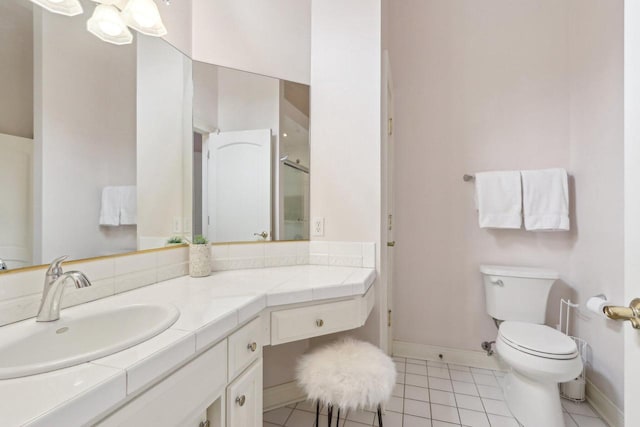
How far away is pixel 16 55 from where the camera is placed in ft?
2.86

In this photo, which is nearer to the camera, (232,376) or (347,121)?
(232,376)

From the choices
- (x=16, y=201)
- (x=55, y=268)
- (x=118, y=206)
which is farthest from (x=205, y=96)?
(x=55, y=268)

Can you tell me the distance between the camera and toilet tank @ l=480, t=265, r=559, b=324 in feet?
6.09

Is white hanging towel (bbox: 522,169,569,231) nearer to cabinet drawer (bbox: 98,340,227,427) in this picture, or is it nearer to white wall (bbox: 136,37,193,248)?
cabinet drawer (bbox: 98,340,227,427)

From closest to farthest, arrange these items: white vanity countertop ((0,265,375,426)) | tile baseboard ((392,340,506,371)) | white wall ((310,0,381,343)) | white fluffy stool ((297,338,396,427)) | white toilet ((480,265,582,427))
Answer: white vanity countertop ((0,265,375,426)), white fluffy stool ((297,338,396,427)), white toilet ((480,265,582,427)), white wall ((310,0,381,343)), tile baseboard ((392,340,506,371))

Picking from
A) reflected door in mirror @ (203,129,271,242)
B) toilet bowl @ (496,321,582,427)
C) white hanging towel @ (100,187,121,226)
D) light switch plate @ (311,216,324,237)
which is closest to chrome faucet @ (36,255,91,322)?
white hanging towel @ (100,187,121,226)

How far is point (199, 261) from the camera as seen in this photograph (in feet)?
4.76

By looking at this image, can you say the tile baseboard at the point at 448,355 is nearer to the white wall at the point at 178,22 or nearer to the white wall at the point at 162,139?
the white wall at the point at 162,139

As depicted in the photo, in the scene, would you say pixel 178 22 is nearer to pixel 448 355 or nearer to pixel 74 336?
pixel 74 336

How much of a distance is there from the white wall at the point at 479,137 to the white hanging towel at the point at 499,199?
0.46 ft

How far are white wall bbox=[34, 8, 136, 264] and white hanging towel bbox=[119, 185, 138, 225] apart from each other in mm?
30

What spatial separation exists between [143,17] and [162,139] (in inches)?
20.2

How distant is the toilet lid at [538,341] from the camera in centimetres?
142

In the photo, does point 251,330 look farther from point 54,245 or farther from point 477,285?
point 477,285
